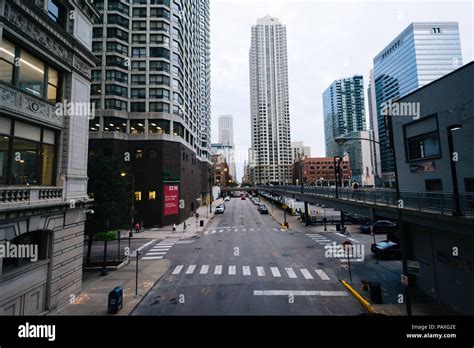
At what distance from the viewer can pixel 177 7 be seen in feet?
126

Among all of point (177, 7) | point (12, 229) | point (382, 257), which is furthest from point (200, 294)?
point (177, 7)

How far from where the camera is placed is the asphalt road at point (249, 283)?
10.8m

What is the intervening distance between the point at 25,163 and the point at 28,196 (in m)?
1.59

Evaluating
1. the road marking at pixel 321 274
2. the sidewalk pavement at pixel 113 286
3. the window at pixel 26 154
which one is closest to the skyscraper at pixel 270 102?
the road marking at pixel 321 274

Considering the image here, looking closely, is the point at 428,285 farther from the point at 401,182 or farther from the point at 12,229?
the point at 12,229

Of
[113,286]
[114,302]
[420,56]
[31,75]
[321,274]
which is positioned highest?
[420,56]

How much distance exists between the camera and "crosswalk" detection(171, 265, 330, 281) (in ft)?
49.5

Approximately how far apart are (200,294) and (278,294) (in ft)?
14.3

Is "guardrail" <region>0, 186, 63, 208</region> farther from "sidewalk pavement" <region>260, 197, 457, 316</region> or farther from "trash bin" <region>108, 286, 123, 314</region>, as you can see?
"sidewalk pavement" <region>260, 197, 457, 316</region>

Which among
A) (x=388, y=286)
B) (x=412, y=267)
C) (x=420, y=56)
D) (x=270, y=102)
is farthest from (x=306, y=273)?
(x=270, y=102)

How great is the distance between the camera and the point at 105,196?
674 inches

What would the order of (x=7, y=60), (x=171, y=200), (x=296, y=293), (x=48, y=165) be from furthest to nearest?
(x=171, y=200), (x=296, y=293), (x=48, y=165), (x=7, y=60)

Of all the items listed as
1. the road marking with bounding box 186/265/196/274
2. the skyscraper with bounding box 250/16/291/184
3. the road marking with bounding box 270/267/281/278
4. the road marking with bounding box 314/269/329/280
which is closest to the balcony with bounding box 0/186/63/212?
the road marking with bounding box 186/265/196/274

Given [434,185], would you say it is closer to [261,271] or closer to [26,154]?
[261,271]
